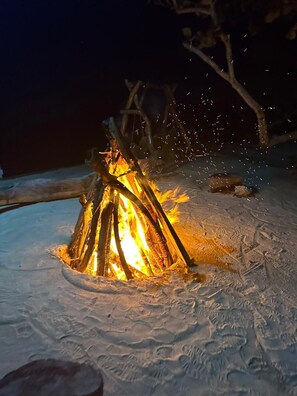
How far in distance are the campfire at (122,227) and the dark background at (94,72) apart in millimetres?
9940

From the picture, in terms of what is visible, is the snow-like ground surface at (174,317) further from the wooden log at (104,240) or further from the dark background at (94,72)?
the dark background at (94,72)

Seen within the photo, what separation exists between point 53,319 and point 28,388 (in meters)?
0.78

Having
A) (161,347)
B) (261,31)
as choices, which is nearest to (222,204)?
(161,347)

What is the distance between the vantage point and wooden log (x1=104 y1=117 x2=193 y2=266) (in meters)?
3.80

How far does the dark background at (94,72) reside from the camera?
14.5 metres

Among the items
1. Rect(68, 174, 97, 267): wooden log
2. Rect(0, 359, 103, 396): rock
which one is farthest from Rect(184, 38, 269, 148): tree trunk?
Rect(0, 359, 103, 396): rock

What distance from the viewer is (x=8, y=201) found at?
660 cm

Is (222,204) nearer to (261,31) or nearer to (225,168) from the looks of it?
(225,168)

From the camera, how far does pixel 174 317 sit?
9.87 feet

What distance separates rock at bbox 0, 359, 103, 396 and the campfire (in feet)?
4.36

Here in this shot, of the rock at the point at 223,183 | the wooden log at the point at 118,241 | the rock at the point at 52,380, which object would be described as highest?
the wooden log at the point at 118,241

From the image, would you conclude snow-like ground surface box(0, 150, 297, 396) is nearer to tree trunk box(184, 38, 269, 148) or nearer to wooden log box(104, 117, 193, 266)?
wooden log box(104, 117, 193, 266)

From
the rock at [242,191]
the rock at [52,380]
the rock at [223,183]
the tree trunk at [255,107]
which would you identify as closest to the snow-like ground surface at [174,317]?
the rock at [52,380]

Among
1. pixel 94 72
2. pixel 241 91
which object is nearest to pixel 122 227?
pixel 241 91
